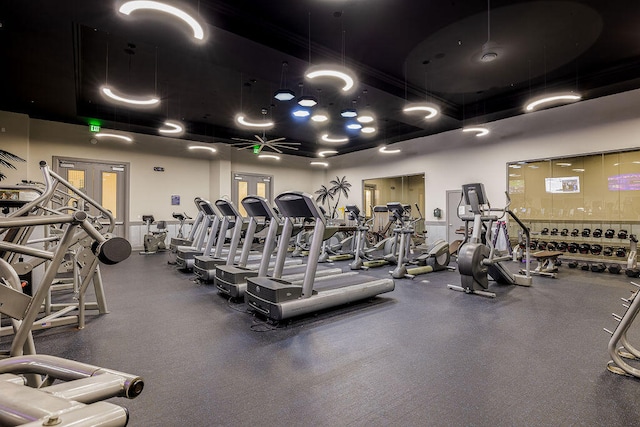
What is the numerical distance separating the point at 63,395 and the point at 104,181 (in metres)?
11.3

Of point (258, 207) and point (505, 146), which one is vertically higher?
point (505, 146)

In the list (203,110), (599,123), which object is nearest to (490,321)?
(599,123)

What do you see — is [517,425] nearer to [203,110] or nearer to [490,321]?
[490,321]

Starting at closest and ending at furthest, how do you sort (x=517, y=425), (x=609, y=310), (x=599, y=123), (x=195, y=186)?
(x=517, y=425) < (x=609, y=310) < (x=599, y=123) < (x=195, y=186)

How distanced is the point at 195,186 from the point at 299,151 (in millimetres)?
4713

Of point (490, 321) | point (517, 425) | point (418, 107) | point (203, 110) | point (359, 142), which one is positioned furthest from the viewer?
point (359, 142)

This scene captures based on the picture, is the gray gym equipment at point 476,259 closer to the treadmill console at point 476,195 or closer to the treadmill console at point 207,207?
the treadmill console at point 476,195

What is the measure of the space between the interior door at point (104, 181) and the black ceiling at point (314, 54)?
156 centimetres

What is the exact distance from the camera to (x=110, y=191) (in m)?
10.3

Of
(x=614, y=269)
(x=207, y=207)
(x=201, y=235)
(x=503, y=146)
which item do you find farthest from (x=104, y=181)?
(x=614, y=269)

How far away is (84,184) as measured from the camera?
32.6 feet

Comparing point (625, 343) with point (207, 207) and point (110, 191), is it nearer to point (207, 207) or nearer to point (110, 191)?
point (207, 207)

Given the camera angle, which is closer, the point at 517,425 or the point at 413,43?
the point at 517,425

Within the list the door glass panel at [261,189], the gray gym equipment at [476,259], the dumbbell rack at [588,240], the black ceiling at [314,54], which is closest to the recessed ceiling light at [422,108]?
the black ceiling at [314,54]
